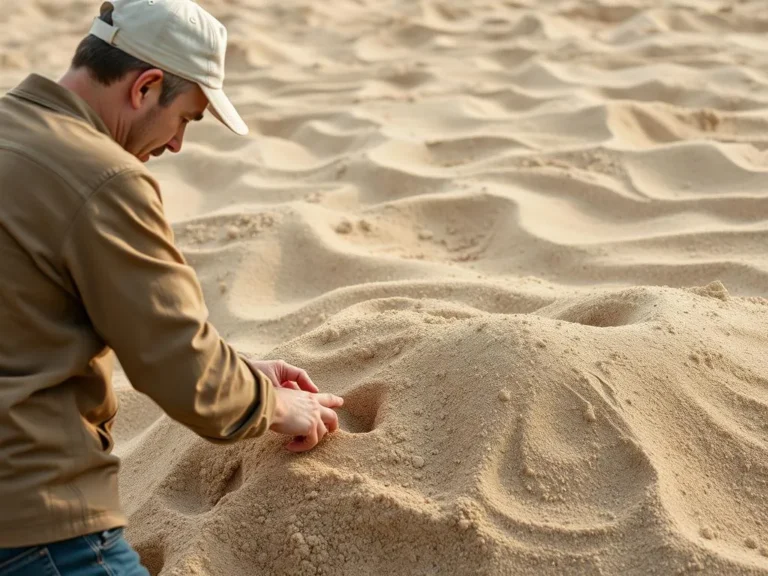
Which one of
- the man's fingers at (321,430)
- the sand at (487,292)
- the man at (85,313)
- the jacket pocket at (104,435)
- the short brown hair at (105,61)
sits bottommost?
the sand at (487,292)

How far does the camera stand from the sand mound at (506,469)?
4.81 ft

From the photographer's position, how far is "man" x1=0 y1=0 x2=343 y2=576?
1229 mm

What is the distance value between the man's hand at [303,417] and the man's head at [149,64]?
0.46 m

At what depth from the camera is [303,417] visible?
1558 millimetres

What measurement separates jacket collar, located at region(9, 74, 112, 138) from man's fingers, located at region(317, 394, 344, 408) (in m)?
0.63

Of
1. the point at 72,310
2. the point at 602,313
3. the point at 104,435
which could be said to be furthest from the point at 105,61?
the point at 602,313

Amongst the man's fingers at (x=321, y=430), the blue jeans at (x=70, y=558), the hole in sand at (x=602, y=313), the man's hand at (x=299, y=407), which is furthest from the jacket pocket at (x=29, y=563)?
the hole in sand at (x=602, y=313)

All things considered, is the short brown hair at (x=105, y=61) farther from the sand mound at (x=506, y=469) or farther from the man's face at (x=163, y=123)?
the sand mound at (x=506, y=469)

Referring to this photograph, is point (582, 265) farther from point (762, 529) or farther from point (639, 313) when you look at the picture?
point (762, 529)

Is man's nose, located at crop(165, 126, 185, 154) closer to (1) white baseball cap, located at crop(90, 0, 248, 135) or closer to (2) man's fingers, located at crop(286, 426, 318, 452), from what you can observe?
(1) white baseball cap, located at crop(90, 0, 248, 135)

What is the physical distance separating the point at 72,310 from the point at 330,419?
0.52 metres

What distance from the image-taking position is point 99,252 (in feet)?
4.00

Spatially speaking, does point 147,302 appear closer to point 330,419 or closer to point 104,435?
point 104,435

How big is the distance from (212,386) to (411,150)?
2.39 meters
